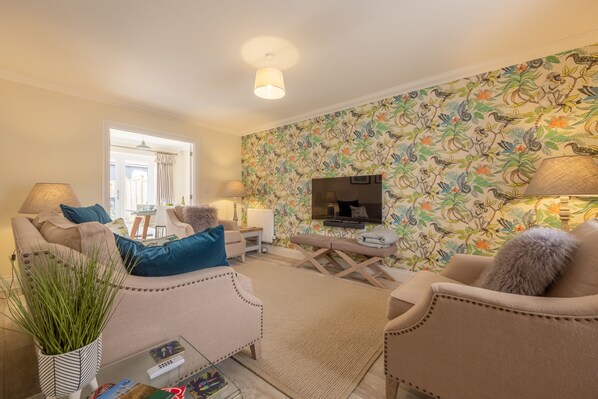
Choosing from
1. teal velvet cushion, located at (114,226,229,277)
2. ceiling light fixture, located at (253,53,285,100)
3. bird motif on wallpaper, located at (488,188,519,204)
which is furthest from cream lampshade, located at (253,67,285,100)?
bird motif on wallpaper, located at (488,188,519,204)

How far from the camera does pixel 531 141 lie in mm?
2322

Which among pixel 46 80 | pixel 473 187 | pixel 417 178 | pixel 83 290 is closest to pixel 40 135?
pixel 46 80

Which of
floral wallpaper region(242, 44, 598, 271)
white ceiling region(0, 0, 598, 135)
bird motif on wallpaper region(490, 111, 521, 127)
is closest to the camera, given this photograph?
white ceiling region(0, 0, 598, 135)

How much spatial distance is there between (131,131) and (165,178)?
114 inches

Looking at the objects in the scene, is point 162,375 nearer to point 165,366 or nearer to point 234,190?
point 165,366

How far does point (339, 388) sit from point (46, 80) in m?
4.32

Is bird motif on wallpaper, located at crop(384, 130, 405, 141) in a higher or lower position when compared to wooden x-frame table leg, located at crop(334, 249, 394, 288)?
higher

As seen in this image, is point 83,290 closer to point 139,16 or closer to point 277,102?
point 139,16

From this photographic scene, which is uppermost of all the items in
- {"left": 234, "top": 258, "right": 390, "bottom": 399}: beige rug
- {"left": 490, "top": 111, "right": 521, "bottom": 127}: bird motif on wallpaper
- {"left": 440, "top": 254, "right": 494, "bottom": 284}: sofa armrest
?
{"left": 490, "top": 111, "right": 521, "bottom": 127}: bird motif on wallpaper

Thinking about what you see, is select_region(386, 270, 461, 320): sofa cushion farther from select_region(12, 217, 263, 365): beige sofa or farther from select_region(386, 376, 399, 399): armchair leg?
select_region(12, 217, 263, 365): beige sofa

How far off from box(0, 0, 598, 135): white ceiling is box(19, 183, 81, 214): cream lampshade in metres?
1.28

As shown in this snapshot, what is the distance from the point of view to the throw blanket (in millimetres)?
2848

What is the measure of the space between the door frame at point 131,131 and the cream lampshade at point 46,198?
653 mm

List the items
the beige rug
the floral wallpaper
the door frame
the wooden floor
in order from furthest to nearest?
the door frame < the floral wallpaper < the beige rug < the wooden floor
